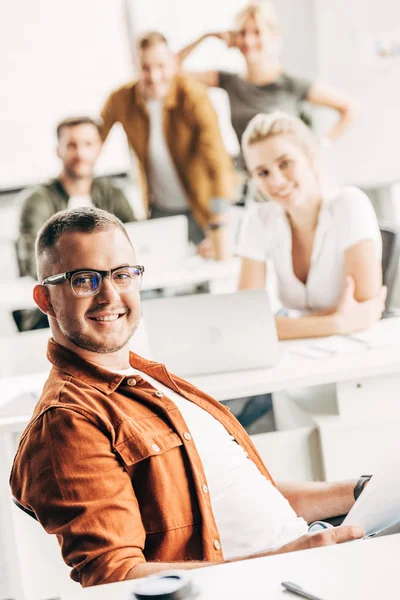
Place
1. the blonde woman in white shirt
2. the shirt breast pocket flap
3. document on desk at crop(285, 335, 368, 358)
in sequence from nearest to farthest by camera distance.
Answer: the shirt breast pocket flap < document on desk at crop(285, 335, 368, 358) < the blonde woman in white shirt

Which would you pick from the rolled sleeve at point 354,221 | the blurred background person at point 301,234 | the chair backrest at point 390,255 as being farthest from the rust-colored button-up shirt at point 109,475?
the chair backrest at point 390,255

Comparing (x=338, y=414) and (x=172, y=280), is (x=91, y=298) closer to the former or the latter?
Answer: (x=338, y=414)

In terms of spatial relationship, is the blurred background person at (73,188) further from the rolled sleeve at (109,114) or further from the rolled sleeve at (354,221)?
the rolled sleeve at (354,221)

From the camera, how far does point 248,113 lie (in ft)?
17.3

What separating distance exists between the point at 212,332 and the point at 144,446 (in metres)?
0.88

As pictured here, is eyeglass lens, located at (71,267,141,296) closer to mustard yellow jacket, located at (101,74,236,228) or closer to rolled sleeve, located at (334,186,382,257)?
rolled sleeve, located at (334,186,382,257)

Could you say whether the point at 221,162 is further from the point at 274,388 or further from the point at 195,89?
the point at 274,388

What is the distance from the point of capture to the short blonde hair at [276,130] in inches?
116

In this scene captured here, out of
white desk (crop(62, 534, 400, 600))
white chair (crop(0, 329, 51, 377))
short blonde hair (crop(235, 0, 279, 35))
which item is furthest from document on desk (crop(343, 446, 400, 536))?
short blonde hair (crop(235, 0, 279, 35))

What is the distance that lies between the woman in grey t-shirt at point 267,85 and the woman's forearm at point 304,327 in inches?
113

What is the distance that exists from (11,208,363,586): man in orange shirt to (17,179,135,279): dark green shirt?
301cm

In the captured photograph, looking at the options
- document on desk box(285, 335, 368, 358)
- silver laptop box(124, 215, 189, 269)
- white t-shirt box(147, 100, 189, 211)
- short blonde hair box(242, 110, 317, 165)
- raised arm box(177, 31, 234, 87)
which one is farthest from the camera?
raised arm box(177, 31, 234, 87)

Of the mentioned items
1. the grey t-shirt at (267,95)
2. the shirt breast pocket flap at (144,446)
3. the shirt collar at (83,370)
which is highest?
the grey t-shirt at (267,95)

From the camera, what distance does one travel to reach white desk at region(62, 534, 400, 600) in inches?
40.2
